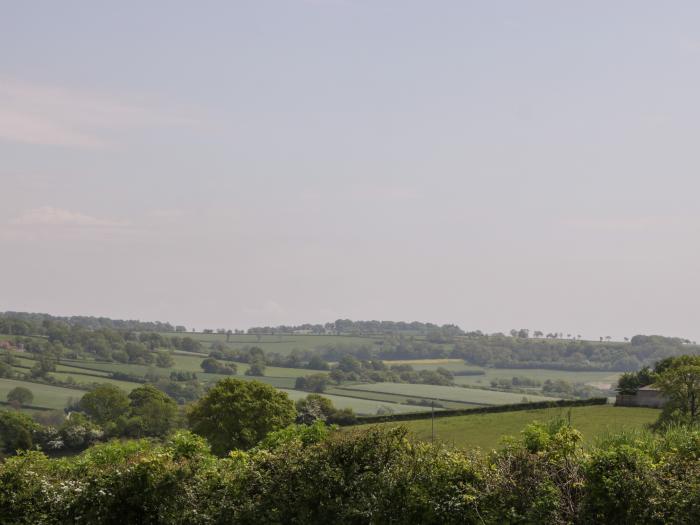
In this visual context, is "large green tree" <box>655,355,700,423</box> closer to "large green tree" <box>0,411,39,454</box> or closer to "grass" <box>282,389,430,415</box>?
"large green tree" <box>0,411,39,454</box>

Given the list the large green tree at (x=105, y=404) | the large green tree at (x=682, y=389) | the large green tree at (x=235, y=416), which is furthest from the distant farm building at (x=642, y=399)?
the large green tree at (x=105, y=404)

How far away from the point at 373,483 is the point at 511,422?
61265mm

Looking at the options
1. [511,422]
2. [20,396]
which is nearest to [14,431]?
[20,396]

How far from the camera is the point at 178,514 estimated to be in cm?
3441

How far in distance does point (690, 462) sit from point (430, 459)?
353 inches

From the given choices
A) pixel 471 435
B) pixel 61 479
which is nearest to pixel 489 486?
pixel 61 479

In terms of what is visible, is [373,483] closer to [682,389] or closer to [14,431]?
[682,389]

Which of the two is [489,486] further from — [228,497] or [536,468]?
[228,497]

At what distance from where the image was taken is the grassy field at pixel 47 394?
603 ft

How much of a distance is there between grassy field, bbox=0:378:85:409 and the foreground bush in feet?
505

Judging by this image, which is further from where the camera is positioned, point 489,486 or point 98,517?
point 98,517

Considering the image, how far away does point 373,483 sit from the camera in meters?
33.4

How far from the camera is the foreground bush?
99.0 feet

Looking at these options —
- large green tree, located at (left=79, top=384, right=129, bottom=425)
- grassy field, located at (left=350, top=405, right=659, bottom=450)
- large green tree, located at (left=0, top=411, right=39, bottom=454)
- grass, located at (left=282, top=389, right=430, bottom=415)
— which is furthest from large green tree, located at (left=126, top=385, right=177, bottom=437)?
grassy field, located at (left=350, top=405, right=659, bottom=450)
